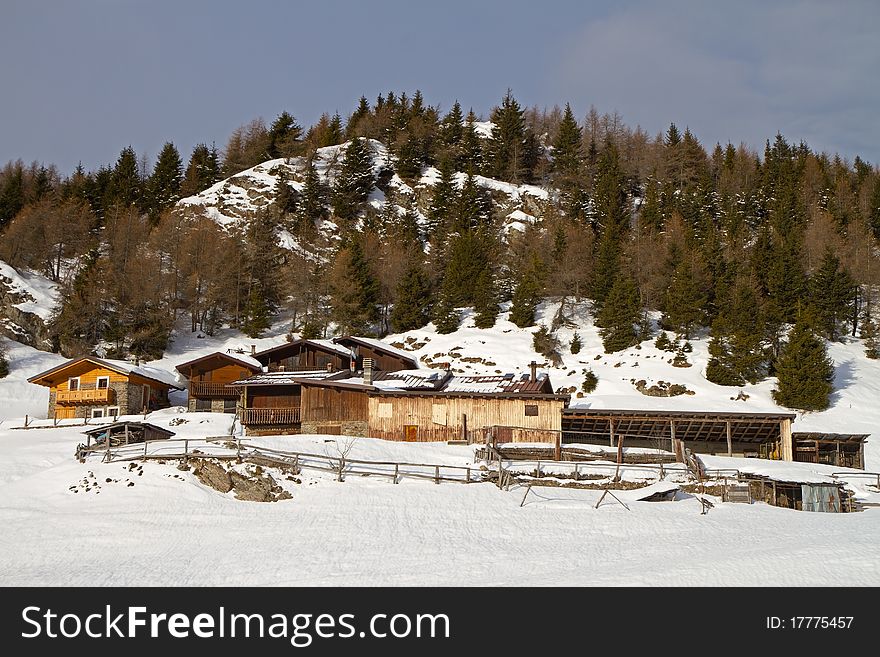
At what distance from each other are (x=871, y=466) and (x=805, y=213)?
194 feet

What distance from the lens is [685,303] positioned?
62062 mm

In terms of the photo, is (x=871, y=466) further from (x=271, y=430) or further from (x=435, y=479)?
(x=271, y=430)

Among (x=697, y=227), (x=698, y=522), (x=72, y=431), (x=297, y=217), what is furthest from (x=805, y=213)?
(x=72, y=431)

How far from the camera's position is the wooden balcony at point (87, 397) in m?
49.5

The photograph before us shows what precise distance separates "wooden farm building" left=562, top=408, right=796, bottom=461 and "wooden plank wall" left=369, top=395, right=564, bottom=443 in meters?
1.52

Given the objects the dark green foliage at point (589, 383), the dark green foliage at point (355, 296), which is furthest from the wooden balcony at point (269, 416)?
the dark green foliage at point (355, 296)

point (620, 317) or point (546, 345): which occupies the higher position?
point (620, 317)

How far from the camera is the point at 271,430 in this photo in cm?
4119

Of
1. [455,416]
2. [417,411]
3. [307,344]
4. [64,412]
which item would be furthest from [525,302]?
[64,412]

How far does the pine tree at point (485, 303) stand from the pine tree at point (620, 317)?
11612mm

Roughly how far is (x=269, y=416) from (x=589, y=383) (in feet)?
91.3

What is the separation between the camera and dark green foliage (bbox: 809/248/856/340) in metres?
62.4

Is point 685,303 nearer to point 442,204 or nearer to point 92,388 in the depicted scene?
point 442,204

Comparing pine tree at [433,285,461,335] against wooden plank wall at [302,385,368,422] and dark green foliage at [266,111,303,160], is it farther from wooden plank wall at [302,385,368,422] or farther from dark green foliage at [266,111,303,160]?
dark green foliage at [266,111,303,160]
